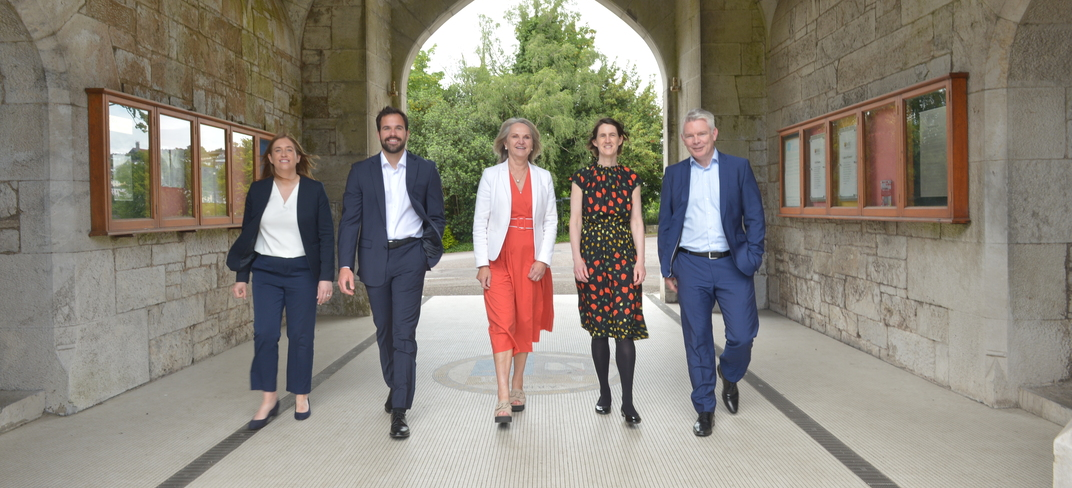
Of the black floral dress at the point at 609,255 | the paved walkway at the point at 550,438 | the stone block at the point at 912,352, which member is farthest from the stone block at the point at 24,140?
the stone block at the point at 912,352

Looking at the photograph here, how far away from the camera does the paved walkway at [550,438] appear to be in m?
3.16

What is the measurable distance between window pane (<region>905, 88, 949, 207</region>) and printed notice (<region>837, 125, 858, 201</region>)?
0.91 m

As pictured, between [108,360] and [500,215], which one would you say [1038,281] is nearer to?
[500,215]

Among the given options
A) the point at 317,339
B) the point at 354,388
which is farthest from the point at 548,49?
the point at 354,388

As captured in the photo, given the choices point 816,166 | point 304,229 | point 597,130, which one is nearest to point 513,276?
point 597,130

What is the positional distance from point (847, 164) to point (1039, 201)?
1935 millimetres

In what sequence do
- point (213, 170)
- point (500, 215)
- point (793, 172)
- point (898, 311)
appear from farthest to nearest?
1. point (793, 172)
2. point (213, 170)
3. point (898, 311)
4. point (500, 215)

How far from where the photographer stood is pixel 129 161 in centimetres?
486

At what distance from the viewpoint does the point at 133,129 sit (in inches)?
192

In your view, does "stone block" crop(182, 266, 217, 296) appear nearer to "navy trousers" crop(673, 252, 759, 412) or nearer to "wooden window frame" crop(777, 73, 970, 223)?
"navy trousers" crop(673, 252, 759, 412)

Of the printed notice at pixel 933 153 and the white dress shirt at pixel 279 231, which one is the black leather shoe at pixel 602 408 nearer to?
the white dress shirt at pixel 279 231

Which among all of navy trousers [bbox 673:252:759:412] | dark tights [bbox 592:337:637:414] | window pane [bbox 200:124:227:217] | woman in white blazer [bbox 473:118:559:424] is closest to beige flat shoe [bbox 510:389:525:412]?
woman in white blazer [bbox 473:118:559:424]

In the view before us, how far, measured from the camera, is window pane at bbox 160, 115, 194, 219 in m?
5.32

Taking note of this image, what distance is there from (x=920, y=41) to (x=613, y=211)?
8.66ft
